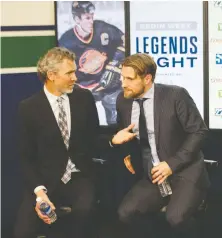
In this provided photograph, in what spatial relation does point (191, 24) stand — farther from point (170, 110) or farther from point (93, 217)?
point (93, 217)

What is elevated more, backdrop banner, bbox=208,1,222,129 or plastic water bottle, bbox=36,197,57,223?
backdrop banner, bbox=208,1,222,129

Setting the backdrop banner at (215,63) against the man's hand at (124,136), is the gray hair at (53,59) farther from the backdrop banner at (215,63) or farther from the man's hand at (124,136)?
the backdrop banner at (215,63)

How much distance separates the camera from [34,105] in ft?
15.3

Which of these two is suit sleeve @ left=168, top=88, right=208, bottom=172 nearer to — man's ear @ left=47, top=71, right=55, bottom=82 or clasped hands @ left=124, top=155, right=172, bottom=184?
clasped hands @ left=124, top=155, right=172, bottom=184

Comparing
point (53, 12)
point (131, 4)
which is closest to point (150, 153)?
point (131, 4)

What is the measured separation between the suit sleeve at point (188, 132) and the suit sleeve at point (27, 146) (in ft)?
3.01

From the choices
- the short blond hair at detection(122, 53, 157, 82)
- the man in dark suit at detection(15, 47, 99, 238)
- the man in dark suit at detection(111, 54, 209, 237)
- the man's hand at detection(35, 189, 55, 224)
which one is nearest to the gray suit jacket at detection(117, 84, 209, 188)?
the man in dark suit at detection(111, 54, 209, 237)

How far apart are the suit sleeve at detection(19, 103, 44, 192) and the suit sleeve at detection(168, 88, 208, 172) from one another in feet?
3.01

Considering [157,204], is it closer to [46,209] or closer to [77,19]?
[46,209]

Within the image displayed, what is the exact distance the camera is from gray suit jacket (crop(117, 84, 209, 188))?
4.36 metres

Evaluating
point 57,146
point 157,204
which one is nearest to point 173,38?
point 57,146

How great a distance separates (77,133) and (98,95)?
0.92 metres

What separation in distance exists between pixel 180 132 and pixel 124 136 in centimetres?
36

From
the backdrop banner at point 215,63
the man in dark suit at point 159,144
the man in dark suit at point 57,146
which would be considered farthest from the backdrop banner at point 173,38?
the man in dark suit at point 57,146
